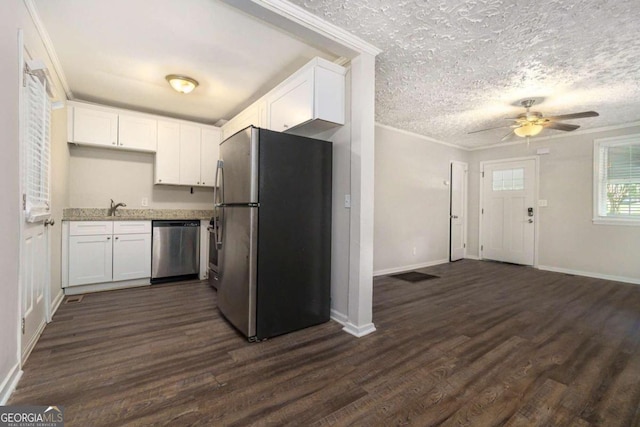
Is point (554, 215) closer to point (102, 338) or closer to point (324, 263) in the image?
point (324, 263)

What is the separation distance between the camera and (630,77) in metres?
2.85

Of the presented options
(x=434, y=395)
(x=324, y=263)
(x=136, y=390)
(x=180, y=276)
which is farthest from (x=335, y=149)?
(x=180, y=276)

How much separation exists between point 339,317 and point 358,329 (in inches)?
11.0

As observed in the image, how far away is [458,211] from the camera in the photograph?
5.87 metres

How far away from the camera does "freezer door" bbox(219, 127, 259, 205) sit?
2209 mm

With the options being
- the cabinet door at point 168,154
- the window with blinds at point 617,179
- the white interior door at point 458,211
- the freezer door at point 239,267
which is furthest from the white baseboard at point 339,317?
the window with blinds at point 617,179

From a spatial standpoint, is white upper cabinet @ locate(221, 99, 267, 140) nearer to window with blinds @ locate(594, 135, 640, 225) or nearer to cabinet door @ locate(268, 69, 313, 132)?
cabinet door @ locate(268, 69, 313, 132)

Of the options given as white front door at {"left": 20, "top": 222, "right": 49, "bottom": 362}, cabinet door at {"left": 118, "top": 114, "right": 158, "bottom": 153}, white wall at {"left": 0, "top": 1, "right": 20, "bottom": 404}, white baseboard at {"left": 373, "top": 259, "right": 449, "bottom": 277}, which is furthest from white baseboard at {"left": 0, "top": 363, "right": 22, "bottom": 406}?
white baseboard at {"left": 373, "top": 259, "right": 449, "bottom": 277}

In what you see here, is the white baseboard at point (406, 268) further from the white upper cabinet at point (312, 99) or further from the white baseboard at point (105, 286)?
the white baseboard at point (105, 286)

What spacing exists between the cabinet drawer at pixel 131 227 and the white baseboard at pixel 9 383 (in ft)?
6.94

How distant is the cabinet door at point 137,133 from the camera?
12.2 feet

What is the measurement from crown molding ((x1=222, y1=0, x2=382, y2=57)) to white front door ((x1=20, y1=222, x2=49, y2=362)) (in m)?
2.06

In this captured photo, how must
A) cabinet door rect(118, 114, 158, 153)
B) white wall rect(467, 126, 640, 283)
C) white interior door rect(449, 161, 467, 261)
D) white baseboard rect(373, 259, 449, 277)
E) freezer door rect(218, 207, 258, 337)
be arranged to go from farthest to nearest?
Result: white interior door rect(449, 161, 467, 261) < white baseboard rect(373, 259, 449, 277) < white wall rect(467, 126, 640, 283) < cabinet door rect(118, 114, 158, 153) < freezer door rect(218, 207, 258, 337)

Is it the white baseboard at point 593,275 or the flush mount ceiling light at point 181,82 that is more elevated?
the flush mount ceiling light at point 181,82
